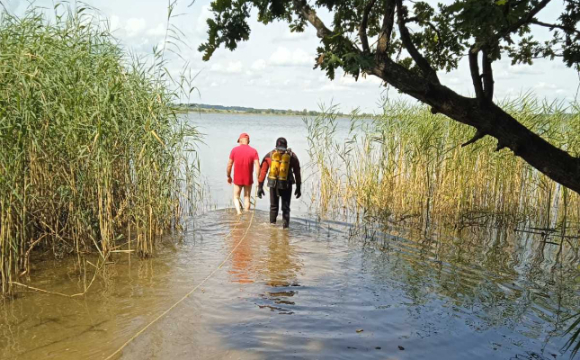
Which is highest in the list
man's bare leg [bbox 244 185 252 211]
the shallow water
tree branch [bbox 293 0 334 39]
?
tree branch [bbox 293 0 334 39]

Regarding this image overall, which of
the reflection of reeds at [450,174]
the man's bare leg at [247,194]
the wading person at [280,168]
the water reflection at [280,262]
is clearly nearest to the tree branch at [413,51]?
the water reflection at [280,262]

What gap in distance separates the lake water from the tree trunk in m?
2.04

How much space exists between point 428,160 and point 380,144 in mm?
1112

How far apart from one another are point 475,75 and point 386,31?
76 cm

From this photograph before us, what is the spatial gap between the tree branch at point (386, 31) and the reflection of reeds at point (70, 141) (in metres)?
3.61

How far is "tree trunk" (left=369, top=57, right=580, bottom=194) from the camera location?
3.40 m

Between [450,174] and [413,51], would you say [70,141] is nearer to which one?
[413,51]

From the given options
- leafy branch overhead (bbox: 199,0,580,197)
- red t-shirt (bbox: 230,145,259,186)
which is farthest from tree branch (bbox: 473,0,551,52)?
red t-shirt (bbox: 230,145,259,186)

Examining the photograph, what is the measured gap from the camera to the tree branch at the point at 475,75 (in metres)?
3.55

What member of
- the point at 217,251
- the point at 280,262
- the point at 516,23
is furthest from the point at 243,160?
the point at 516,23

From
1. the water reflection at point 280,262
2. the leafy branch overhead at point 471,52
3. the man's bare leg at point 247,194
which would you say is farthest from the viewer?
the man's bare leg at point 247,194

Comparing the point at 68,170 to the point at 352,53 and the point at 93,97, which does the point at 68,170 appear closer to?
the point at 93,97

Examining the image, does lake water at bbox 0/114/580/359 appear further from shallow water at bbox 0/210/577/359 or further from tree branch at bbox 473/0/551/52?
tree branch at bbox 473/0/551/52

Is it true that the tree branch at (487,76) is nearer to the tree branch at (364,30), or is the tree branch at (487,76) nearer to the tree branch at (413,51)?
the tree branch at (413,51)
